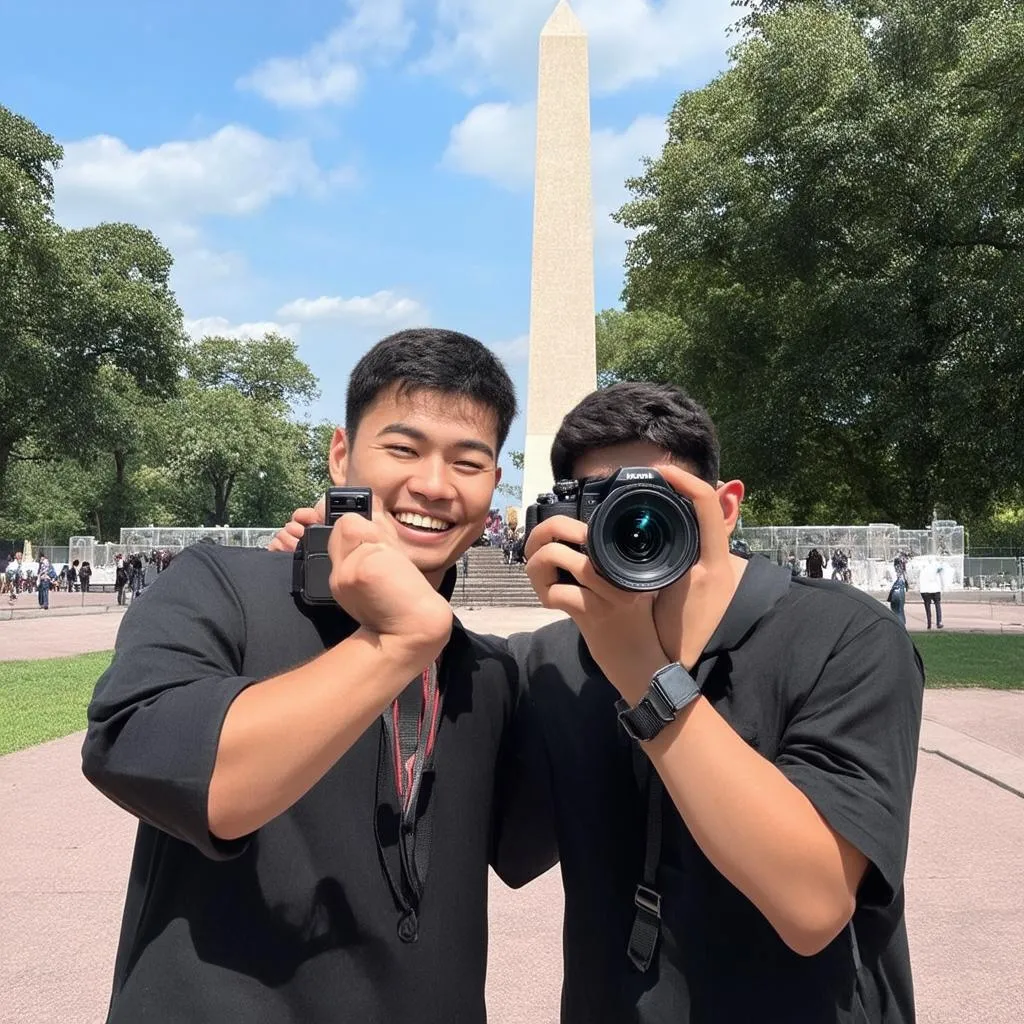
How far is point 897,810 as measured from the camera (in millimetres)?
1511

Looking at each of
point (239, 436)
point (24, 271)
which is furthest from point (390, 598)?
point (239, 436)

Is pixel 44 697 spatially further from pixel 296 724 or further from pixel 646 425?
pixel 296 724

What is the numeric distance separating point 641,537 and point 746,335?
29627 mm

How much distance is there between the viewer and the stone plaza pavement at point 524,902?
3.90 m

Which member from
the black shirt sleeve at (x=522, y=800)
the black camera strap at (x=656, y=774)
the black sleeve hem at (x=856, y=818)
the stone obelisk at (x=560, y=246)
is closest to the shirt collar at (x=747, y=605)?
the black camera strap at (x=656, y=774)

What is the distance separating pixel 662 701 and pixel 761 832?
0.73 feet

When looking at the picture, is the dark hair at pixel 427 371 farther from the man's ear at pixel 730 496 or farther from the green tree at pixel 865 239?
the green tree at pixel 865 239

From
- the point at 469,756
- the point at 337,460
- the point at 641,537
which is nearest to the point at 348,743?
the point at 469,756

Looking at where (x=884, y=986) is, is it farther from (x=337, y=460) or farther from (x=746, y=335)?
(x=746, y=335)

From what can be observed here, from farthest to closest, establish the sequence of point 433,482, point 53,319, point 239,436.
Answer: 1. point 239,436
2. point 53,319
3. point 433,482

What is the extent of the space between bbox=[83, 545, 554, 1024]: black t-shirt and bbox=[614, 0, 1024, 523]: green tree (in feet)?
63.8

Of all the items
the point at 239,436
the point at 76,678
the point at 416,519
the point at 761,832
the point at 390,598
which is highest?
the point at 239,436

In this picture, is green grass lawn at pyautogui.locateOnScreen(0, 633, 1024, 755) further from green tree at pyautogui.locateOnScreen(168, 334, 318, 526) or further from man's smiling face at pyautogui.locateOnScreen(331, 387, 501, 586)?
green tree at pyautogui.locateOnScreen(168, 334, 318, 526)

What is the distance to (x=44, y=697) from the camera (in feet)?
37.6
